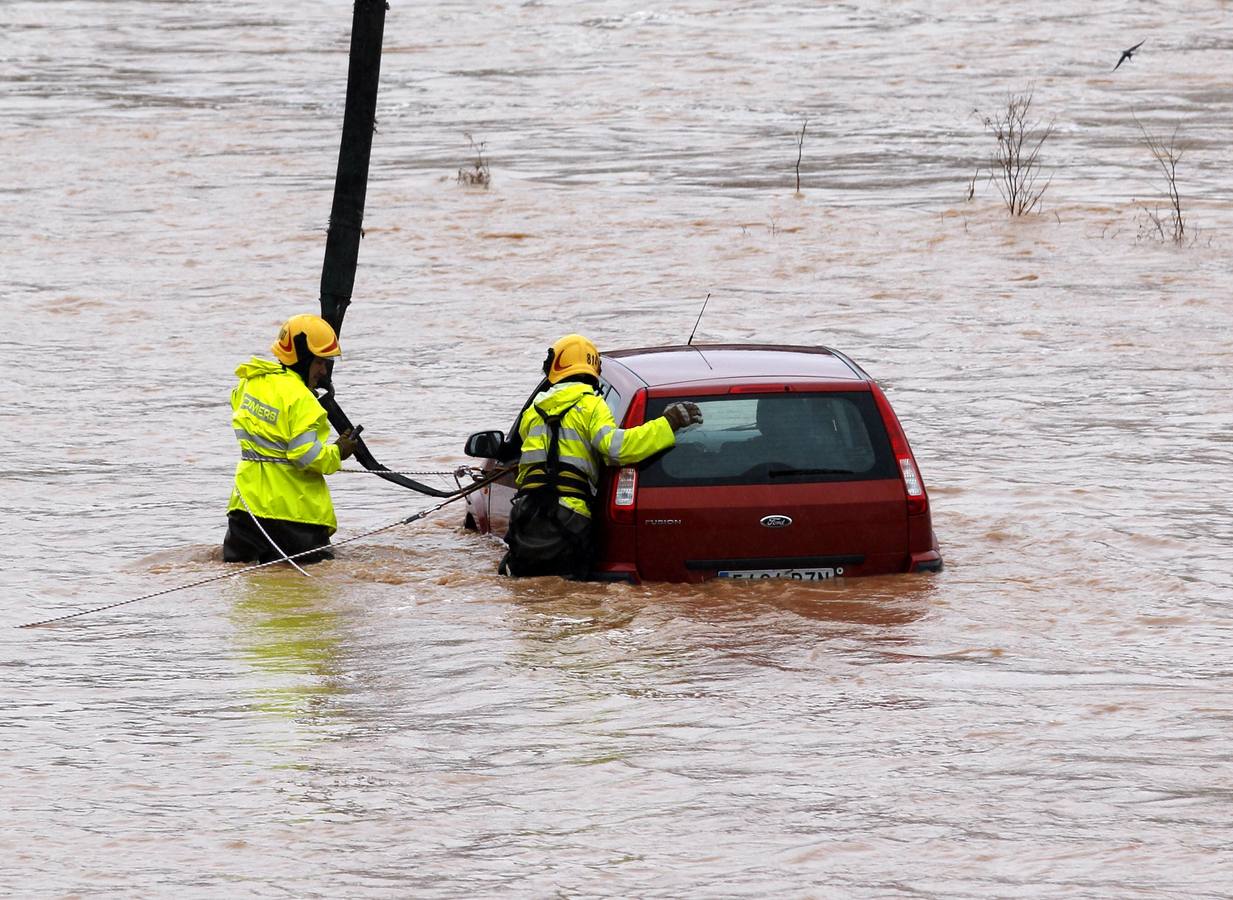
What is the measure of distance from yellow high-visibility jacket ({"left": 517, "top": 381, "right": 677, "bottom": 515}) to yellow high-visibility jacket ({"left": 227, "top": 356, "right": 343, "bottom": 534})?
1.20 metres

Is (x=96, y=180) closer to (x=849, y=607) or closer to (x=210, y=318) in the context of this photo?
(x=210, y=318)

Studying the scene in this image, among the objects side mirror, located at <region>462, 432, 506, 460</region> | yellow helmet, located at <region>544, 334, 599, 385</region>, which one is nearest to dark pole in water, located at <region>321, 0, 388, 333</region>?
side mirror, located at <region>462, 432, 506, 460</region>

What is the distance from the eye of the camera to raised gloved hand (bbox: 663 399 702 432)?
414 inches

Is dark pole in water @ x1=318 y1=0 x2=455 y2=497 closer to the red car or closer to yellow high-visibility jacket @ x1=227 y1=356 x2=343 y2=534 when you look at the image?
yellow high-visibility jacket @ x1=227 y1=356 x2=343 y2=534

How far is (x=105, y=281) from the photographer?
27.2 meters

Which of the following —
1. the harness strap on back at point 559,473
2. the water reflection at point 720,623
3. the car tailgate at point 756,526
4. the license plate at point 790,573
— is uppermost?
the harness strap on back at point 559,473

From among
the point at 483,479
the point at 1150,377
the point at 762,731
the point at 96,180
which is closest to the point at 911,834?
the point at 762,731

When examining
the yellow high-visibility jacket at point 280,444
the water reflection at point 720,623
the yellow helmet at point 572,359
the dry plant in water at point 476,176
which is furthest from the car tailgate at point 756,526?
the dry plant in water at point 476,176

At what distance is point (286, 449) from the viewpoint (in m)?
11.9

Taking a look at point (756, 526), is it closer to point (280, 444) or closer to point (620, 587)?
point (620, 587)

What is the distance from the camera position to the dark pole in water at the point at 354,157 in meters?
15.3

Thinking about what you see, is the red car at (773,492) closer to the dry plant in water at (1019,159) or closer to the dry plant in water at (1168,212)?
the dry plant in water at (1168,212)

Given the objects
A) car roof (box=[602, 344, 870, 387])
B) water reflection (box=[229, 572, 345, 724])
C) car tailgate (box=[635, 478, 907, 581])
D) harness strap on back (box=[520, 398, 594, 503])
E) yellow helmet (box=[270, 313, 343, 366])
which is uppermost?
yellow helmet (box=[270, 313, 343, 366])

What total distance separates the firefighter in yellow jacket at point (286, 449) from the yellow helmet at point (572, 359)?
1.34 meters
